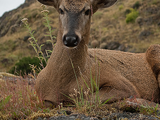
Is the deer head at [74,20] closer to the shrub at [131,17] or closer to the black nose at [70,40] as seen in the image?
the black nose at [70,40]

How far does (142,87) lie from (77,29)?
268 centimetres

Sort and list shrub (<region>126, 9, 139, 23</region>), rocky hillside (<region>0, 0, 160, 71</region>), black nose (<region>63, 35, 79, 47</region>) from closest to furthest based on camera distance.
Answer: black nose (<region>63, 35, 79, 47</region>) → rocky hillside (<region>0, 0, 160, 71</region>) → shrub (<region>126, 9, 139, 23</region>)

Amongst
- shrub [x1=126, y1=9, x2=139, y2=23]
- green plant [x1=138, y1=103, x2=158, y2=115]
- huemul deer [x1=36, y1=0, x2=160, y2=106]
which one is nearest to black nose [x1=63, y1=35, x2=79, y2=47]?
huemul deer [x1=36, y1=0, x2=160, y2=106]

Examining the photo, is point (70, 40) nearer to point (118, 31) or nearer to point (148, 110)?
point (148, 110)

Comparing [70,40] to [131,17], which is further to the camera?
[131,17]

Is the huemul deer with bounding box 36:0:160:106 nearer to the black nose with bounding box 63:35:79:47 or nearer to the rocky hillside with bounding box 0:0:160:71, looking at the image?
the black nose with bounding box 63:35:79:47

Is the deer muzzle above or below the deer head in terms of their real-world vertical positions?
below

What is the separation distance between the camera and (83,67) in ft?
14.1

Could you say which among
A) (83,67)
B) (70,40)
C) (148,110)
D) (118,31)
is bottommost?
(118,31)

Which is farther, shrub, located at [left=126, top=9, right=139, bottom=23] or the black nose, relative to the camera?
shrub, located at [left=126, top=9, right=139, bottom=23]

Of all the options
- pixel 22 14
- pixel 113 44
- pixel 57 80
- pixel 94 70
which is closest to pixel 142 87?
pixel 94 70

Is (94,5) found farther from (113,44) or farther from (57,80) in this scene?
(113,44)

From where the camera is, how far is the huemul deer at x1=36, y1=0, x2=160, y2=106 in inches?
147

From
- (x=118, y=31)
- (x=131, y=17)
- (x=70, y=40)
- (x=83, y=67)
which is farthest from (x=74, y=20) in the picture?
(x=131, y=17)
